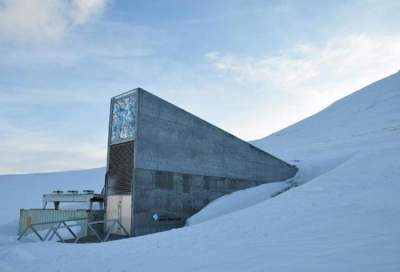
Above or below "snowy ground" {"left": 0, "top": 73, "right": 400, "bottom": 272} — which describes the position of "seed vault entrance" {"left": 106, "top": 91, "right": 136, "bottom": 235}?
above

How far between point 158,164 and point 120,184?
222 centimetres

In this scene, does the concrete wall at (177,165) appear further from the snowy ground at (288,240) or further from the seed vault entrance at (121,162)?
the snowy ground at (288,240)

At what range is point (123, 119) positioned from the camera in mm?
18953

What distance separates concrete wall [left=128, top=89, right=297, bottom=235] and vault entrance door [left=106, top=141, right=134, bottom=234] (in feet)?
1.62

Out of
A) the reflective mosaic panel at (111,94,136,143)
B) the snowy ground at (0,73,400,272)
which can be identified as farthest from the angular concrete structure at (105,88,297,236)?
the snowy ground at (0,73,400,272)

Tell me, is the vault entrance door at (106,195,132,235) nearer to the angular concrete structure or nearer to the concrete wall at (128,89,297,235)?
the angular concrete structure

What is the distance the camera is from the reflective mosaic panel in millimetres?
18334

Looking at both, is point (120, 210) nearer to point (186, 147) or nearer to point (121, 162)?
point (121, 162)

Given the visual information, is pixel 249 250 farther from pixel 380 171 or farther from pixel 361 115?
pixel 361 115

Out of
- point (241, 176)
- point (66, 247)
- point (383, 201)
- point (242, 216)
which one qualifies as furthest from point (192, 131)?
point (383, 201)

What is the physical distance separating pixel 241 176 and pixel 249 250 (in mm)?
15730

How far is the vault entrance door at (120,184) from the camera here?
17.4 metres

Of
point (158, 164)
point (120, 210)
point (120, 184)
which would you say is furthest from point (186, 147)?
point (120, 210)

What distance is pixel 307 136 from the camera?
56031 millimetres
